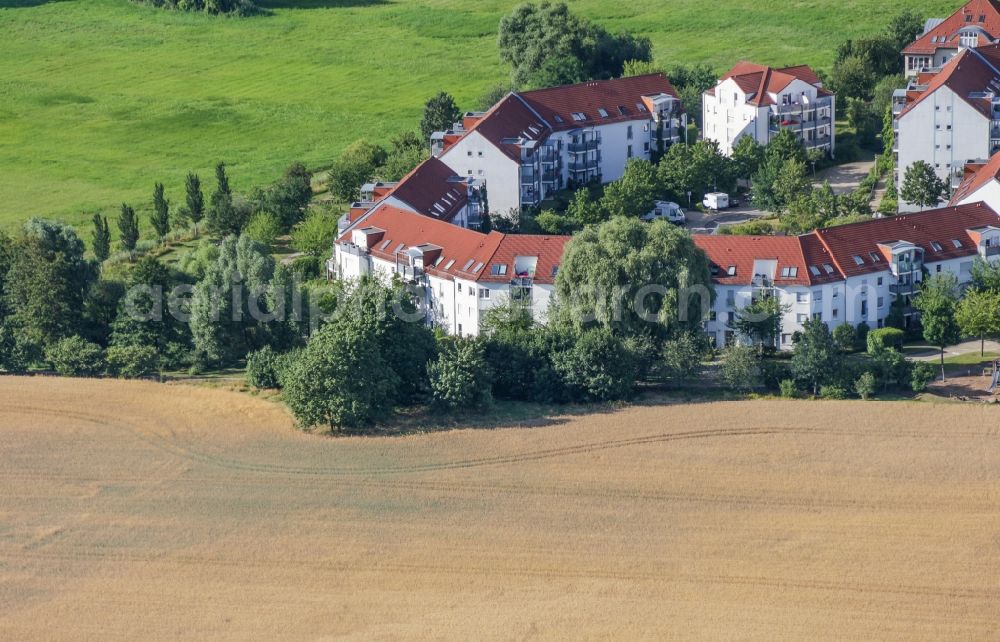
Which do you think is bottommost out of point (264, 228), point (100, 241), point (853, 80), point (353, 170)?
point (100, 241)

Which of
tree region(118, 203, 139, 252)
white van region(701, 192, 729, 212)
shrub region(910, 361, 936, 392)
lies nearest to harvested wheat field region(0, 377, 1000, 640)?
shrub region(910, 361, 936, 392)

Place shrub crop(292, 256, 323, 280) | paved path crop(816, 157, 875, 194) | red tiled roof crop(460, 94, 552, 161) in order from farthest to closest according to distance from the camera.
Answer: paved path crop(816, 157, 875, 194), red tiled roof crop(460, 94, 552, 161), shrub crop(292, 256, 323, 280)

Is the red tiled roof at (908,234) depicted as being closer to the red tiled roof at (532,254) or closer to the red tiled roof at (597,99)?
the red tiled roof at (532,254)

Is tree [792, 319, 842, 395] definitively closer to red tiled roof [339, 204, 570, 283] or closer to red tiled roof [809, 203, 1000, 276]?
red tiled roof [809, 203, 1000, 276]

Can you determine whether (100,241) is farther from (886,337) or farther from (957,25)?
(957,25)

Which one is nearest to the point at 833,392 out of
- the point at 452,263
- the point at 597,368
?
the point at 597,368

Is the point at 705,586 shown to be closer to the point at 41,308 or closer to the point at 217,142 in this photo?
the point at 41,308
